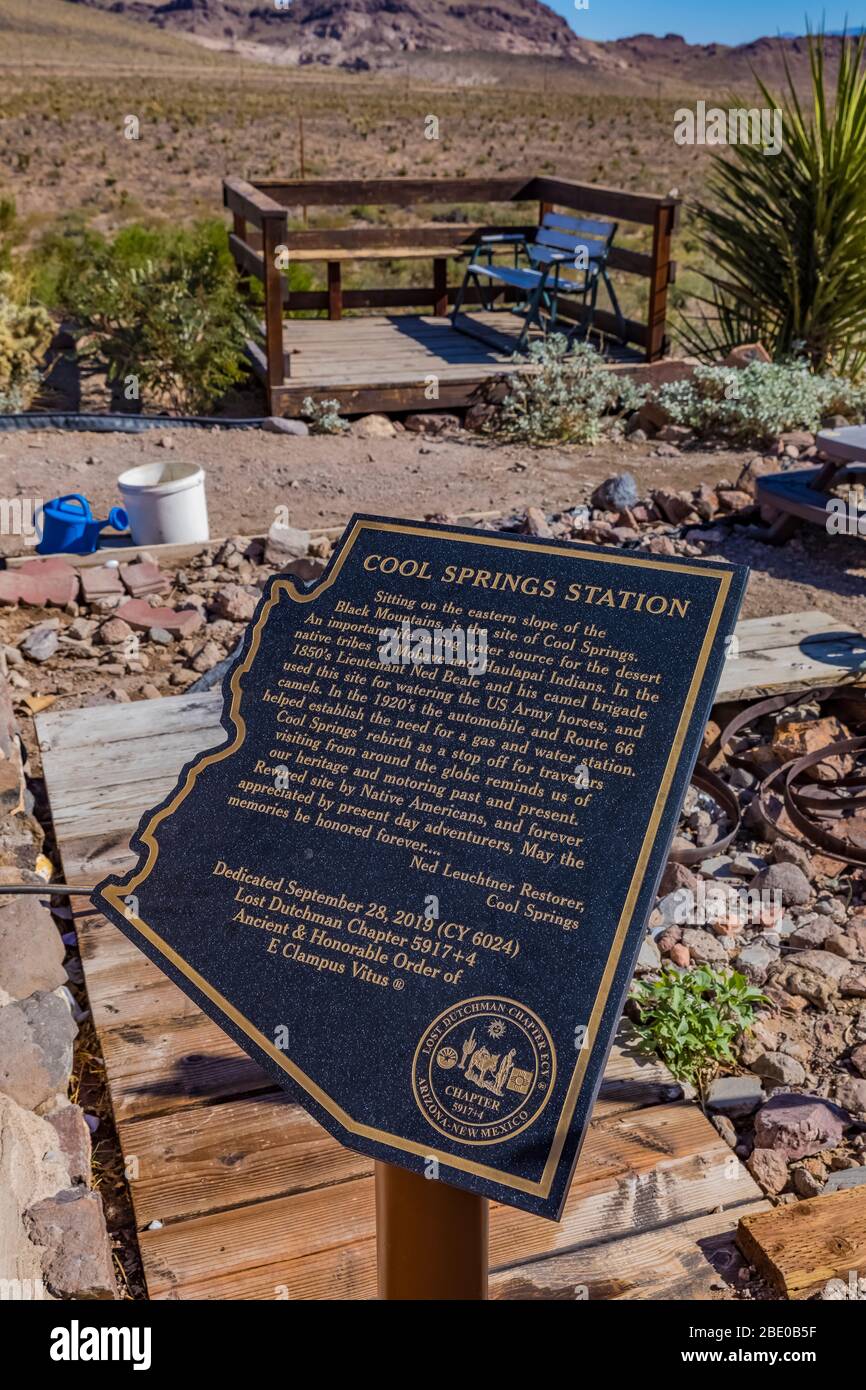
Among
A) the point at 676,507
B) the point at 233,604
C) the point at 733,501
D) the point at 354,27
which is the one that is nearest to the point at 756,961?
the point at 233,604

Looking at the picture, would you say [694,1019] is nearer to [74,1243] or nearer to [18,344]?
[74,1243]

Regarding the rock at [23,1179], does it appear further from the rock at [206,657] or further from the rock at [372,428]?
the rock at [372,428]

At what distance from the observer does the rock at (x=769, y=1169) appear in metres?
2.55

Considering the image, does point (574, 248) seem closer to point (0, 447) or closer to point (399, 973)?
point (0, 447)

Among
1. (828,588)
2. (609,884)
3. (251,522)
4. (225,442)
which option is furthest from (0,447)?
(609,884)

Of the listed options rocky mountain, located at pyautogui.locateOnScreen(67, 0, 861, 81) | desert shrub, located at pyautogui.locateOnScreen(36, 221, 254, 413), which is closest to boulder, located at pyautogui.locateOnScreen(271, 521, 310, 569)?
desert shrub, located at pyautogui.locateOnScreen(36, 221, 254, 413)

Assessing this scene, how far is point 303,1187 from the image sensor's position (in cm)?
241

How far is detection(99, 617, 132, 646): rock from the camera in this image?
5.11m

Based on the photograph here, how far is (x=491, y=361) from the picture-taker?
29.7 feet

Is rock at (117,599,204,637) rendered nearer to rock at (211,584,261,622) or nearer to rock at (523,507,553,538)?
rock at (211,584,261,622)

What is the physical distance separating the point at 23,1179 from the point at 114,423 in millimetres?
6319

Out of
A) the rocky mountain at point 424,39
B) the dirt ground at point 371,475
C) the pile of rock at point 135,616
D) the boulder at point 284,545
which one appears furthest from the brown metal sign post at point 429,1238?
the rocky mountain at point 424,39

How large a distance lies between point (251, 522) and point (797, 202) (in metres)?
4.77

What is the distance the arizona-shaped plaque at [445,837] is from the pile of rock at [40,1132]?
65 cm
